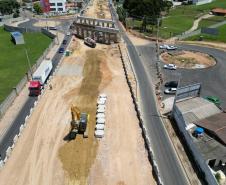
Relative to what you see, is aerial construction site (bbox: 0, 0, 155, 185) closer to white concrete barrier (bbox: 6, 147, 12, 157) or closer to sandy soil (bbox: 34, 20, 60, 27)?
white concrete barrier (bbox: 6, 147, 12, 157)

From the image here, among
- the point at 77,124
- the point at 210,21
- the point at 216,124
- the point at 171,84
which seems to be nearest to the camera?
the point at 216,124

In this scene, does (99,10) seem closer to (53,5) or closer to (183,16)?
(53,5)

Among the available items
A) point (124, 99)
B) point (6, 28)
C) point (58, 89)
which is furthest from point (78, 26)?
point (124, 99)

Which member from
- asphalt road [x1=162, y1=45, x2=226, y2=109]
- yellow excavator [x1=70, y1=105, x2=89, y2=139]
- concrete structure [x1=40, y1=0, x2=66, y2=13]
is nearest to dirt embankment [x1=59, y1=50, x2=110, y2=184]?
yellow excavator [x1=70, y1=105, x2=89, y2=139]

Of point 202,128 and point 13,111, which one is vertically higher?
point 202,128

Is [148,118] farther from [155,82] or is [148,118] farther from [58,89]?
[58,89]

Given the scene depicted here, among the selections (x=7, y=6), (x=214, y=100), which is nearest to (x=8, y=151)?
(x=214, y=100)

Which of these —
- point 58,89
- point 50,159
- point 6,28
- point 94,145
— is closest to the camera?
point 50,159
